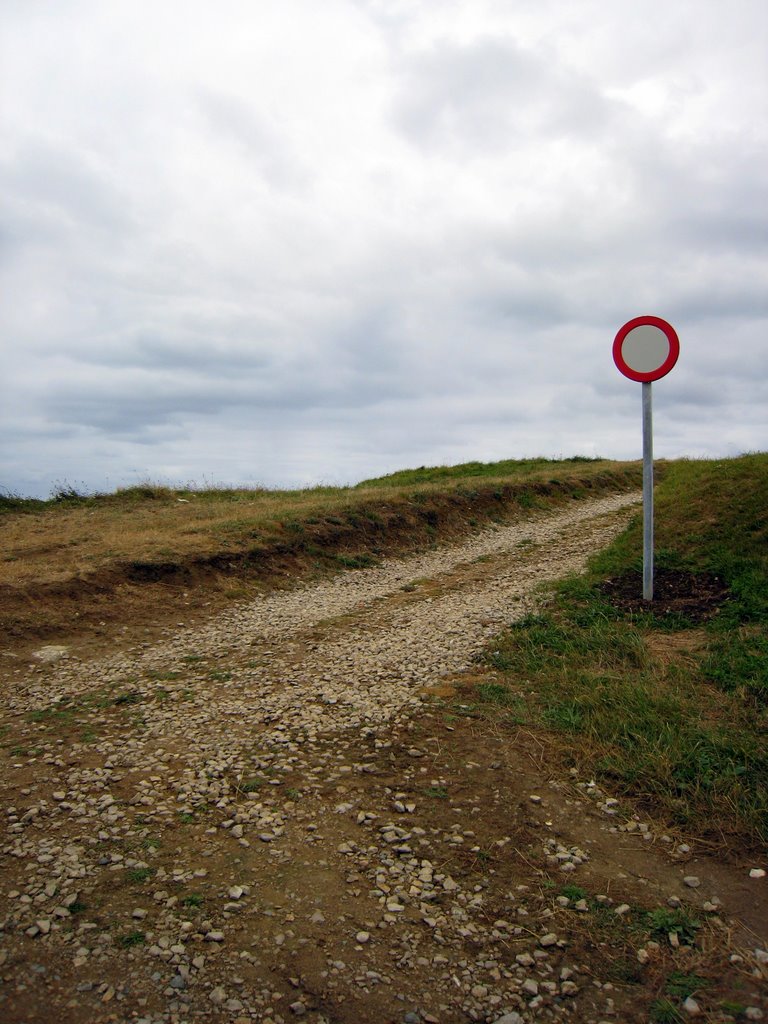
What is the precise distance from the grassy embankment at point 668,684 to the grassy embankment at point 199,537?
586 centimetres

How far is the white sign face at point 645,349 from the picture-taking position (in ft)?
31.7

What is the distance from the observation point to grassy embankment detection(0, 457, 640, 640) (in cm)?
1118

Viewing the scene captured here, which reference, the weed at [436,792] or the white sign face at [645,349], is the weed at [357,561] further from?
the weed at [436,792]

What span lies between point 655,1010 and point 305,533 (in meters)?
12.5

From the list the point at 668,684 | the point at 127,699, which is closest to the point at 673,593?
the point at 668,684

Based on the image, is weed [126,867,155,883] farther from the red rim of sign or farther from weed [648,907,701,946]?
the red rim of sign

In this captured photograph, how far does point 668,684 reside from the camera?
7230 millimetres

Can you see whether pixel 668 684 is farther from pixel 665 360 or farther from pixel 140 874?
pixel 140 874

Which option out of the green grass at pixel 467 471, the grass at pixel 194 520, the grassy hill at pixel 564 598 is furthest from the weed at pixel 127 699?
the green grass at pixel 467 471

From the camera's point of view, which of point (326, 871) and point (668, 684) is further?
point (668, 684)

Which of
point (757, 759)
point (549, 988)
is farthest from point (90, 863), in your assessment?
point (757, 759)

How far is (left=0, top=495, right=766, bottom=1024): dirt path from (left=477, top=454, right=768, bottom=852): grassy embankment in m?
0.45

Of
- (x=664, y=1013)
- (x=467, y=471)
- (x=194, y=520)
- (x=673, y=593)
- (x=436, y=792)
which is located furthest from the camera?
(x=467, y=471)

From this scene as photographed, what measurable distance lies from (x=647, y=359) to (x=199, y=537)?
9352mm
